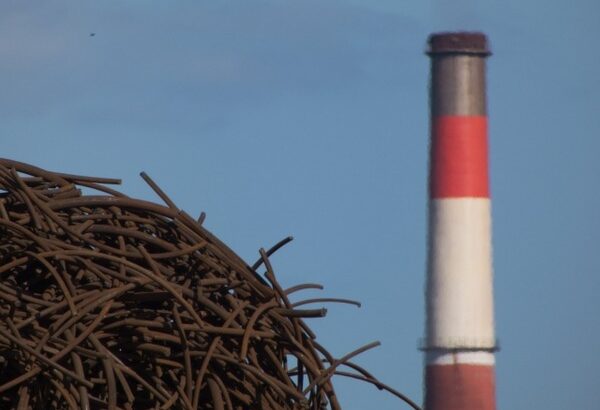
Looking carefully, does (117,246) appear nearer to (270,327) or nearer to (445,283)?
(270,327)

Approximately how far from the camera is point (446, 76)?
35.4 metres

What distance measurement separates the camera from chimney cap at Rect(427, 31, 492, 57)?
117 feet

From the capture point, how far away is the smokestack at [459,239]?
3356 centimetres

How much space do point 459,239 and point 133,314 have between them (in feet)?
102

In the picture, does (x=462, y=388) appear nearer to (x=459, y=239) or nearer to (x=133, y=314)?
(x=459, y=239)

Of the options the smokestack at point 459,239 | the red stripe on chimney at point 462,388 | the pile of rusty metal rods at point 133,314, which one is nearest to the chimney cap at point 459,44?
the smokestack at point 459,239

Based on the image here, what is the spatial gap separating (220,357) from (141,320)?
0.47ft

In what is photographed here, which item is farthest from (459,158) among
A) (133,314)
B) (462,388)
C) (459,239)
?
(133,314)

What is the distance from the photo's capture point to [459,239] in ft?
111

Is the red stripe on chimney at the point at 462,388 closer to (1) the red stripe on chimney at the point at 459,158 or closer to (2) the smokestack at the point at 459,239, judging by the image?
(2) the smokestack at the point at 459,239

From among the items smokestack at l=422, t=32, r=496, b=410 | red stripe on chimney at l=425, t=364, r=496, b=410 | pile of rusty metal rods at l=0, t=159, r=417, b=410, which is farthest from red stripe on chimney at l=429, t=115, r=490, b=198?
pile of rusty metal rods at l=0, t=159, r=417, b=410

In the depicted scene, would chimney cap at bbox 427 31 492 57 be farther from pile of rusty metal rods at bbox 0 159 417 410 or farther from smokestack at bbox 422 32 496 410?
pile of rusty metal rods at bbox 0 159 417 410

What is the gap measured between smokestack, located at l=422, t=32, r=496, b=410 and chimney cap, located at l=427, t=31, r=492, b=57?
0.02 metres

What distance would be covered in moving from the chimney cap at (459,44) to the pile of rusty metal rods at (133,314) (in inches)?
1289
